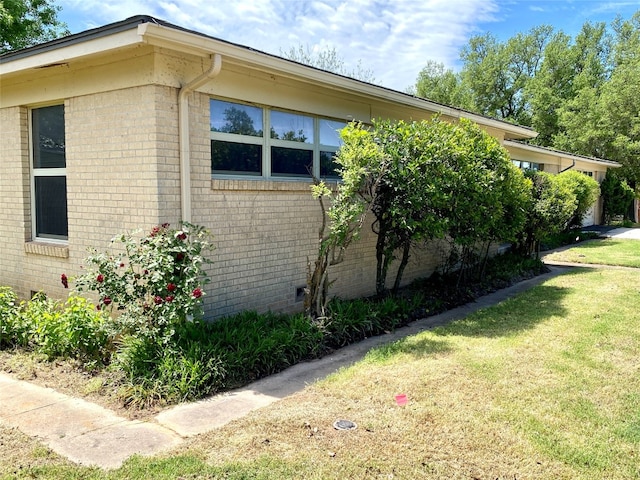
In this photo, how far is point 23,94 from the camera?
273 inches

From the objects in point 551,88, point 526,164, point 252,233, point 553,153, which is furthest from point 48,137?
point 551,88

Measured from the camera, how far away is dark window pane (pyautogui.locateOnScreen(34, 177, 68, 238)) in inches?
268

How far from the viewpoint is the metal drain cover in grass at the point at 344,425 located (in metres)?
3.92

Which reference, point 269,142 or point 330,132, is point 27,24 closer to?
point 330,132

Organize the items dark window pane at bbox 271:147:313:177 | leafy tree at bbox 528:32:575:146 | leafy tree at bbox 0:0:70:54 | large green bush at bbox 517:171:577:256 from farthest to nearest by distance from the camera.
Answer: leafy tree at bbox 528:32:575:146
leafy tree at bbox 0:0:70:54
large green bush at bbox 517:171:577:256
dark window pane at bbox 271:147:313:177

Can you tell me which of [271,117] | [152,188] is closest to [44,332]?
[152,188]

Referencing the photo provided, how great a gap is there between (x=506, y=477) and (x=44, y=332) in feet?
15.2

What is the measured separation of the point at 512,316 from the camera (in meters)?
7.62

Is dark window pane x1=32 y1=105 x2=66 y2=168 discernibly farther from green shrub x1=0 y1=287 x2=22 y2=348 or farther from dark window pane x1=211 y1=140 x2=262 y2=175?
dark window pane x1=211 y1=140 x2=262 y2=175

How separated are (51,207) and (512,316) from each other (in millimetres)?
6671

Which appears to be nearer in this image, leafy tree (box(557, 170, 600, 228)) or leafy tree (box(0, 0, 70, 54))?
leafy tree (box(0, 0, 70, 54))

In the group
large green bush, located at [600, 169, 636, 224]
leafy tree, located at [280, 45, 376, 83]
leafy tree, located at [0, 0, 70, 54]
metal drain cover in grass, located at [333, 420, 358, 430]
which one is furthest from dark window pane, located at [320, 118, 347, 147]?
leafy tree, located at [280, 45, 376, 83]

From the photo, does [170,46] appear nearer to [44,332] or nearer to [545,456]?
[44,332]

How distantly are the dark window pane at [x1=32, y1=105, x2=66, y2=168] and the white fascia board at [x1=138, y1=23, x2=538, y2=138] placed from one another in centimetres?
250
